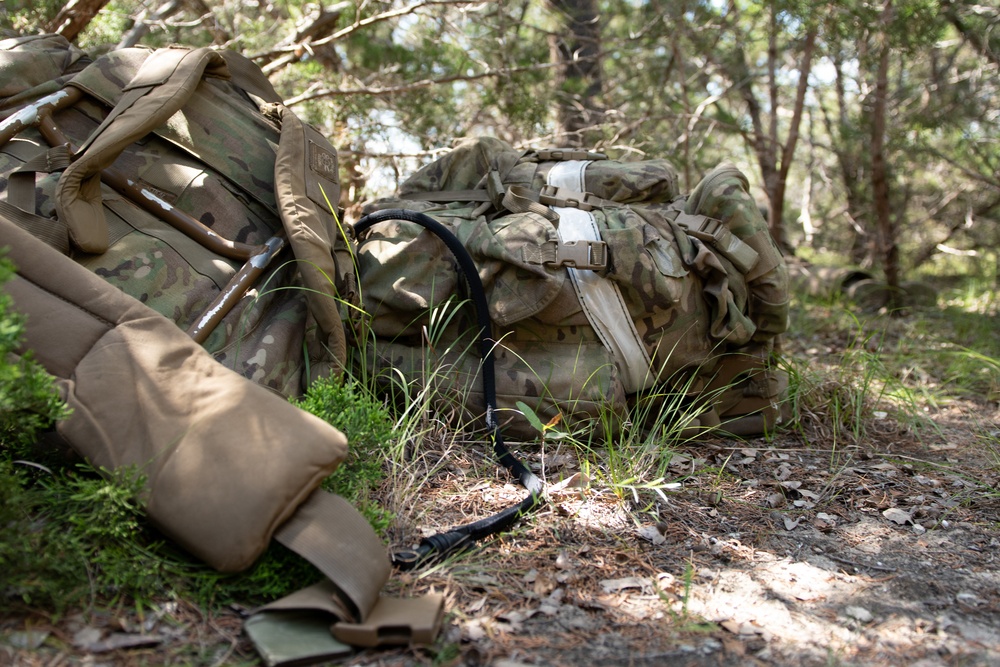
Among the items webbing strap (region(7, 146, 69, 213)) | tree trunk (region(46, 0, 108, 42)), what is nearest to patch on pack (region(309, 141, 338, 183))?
webbing strap (region(7, 146, 69, 213))

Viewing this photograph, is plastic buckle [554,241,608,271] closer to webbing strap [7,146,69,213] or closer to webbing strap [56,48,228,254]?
webbing strap [56,48,228,254]

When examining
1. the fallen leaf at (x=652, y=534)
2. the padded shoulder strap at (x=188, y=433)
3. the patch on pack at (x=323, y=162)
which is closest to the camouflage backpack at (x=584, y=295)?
the patch on pack at (x=323, y=162)

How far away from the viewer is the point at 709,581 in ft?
6.98

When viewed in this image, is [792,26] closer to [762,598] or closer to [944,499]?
[944,499]

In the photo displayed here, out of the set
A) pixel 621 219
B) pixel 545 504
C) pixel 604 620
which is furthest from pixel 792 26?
pixel 604 620

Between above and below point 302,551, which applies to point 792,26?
above

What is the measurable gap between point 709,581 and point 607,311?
1.03 metres

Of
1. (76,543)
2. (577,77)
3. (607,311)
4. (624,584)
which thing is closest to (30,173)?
(76,543)

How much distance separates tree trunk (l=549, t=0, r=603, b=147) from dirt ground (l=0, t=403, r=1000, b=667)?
3.14 meters

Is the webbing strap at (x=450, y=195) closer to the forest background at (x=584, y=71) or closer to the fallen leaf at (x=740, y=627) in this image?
the forest background at (x=584, y=71)

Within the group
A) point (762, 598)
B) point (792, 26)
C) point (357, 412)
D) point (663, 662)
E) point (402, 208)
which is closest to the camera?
point (663, 662)

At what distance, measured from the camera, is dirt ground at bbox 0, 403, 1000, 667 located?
5.63ft

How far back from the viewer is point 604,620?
1908mm

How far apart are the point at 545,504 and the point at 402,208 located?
134cm
